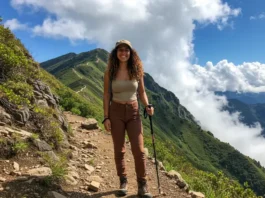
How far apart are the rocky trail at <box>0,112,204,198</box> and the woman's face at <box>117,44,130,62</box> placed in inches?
127

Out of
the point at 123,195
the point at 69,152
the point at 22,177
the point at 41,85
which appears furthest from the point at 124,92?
the point at 41,85

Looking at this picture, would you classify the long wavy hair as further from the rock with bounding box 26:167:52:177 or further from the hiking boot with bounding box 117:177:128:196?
the rock with bounding box 26:167:52:177

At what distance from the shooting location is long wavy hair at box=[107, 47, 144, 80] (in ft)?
22.0

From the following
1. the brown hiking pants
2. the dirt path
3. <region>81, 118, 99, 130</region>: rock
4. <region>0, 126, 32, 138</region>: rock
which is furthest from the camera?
<region>81, 118, 99, 130</region>: rock

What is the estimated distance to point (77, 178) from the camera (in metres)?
7.85

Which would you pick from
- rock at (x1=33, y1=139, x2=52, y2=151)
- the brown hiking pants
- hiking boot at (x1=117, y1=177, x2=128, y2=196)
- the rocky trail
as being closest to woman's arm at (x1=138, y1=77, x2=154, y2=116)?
the brown hiking pants

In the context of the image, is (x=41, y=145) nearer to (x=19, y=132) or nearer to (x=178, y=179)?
(x=19, y=132)

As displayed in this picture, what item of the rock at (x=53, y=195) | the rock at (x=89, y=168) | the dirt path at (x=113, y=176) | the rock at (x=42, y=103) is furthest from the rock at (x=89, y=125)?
the rock at (x=53, y=195)

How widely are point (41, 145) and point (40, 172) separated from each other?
4.66ft

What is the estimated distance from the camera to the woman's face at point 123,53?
6684mm

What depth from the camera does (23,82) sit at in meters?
10.8

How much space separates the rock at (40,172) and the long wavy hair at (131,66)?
277cm

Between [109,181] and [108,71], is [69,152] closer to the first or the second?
[109,181]

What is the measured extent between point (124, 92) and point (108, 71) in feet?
2.01
